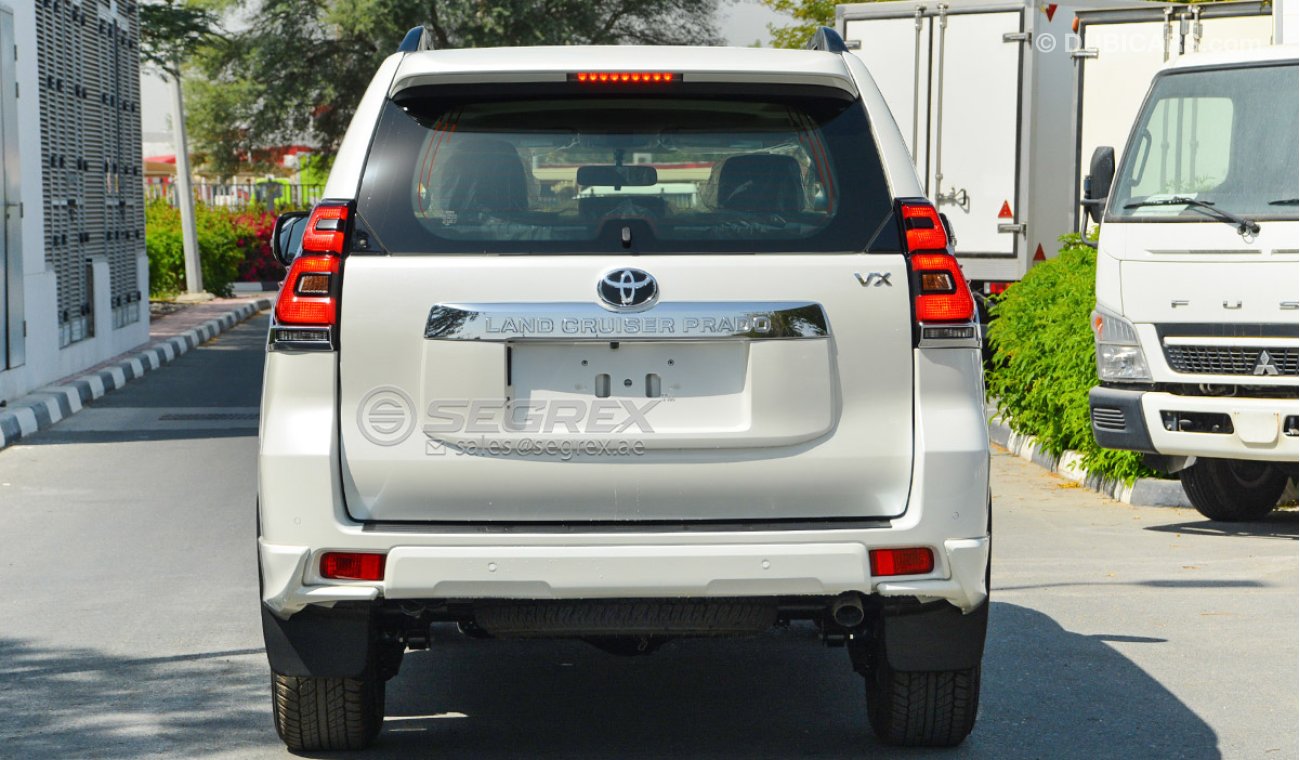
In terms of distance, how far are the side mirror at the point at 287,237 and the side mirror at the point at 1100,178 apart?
500 cm

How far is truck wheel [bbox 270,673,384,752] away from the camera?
15.9 ft

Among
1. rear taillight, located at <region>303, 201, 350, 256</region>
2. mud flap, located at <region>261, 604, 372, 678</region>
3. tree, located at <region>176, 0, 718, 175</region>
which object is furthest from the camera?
tree, located at <region>176, 0, 718, 175</region>

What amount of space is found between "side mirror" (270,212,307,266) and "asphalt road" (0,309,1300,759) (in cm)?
139

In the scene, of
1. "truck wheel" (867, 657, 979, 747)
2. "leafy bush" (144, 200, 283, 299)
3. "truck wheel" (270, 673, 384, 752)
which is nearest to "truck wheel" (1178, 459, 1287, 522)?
"truck wheel" (867, 657, 979, 747)

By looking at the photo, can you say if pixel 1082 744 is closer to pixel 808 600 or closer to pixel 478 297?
pixel 808 600

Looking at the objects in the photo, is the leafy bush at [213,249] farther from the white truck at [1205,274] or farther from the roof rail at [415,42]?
the roof rail at [415,42]

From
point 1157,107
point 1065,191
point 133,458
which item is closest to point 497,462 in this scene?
point 1157,107

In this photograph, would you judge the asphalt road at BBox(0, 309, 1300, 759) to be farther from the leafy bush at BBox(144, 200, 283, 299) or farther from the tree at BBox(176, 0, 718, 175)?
the tree at BBox(176, 0, 718, 175)

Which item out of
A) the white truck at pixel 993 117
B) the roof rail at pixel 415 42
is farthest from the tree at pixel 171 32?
the roof rail at pixel 415 42

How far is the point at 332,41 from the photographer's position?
43.0 meters

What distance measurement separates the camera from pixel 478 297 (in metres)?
4.39

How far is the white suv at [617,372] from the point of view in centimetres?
436

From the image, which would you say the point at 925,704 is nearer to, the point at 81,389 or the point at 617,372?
the point at 617,372

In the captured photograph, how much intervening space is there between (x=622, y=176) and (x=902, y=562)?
1181mm
